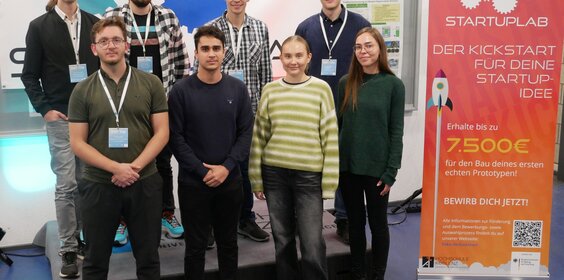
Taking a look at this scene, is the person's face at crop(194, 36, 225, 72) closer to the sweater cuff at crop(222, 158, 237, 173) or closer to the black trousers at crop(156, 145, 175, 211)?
the sweater cuff at crop(222, 158, 237, 173)

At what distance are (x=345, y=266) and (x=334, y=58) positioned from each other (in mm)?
1269

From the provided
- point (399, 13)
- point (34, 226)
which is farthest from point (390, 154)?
point (34, 226)

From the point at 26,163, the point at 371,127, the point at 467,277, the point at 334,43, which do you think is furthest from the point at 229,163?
the point at 26,163

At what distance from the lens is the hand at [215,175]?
9.09 ft

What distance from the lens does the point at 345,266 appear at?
3498 millimetres

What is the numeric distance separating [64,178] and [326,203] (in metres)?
2.37

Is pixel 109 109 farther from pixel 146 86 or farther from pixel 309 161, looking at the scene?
pixel 309 161

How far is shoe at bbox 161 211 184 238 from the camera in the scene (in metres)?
3.63

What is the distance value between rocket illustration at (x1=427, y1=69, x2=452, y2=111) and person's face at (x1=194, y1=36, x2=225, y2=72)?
1246 mm

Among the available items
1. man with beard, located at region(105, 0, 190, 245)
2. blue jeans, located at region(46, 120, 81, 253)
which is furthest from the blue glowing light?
man with beard, located at region(105, 0, 190, 245)

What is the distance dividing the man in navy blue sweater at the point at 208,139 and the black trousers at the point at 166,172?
1.98ft

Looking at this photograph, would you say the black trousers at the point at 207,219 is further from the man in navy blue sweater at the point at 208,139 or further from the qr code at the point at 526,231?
the qr code at the point at 526,231

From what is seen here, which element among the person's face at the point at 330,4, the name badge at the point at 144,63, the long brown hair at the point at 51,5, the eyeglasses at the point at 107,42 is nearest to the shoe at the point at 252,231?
the name badge at the point at 144,63

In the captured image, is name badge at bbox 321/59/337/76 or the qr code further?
name badge at bbox 321/59/337/76
